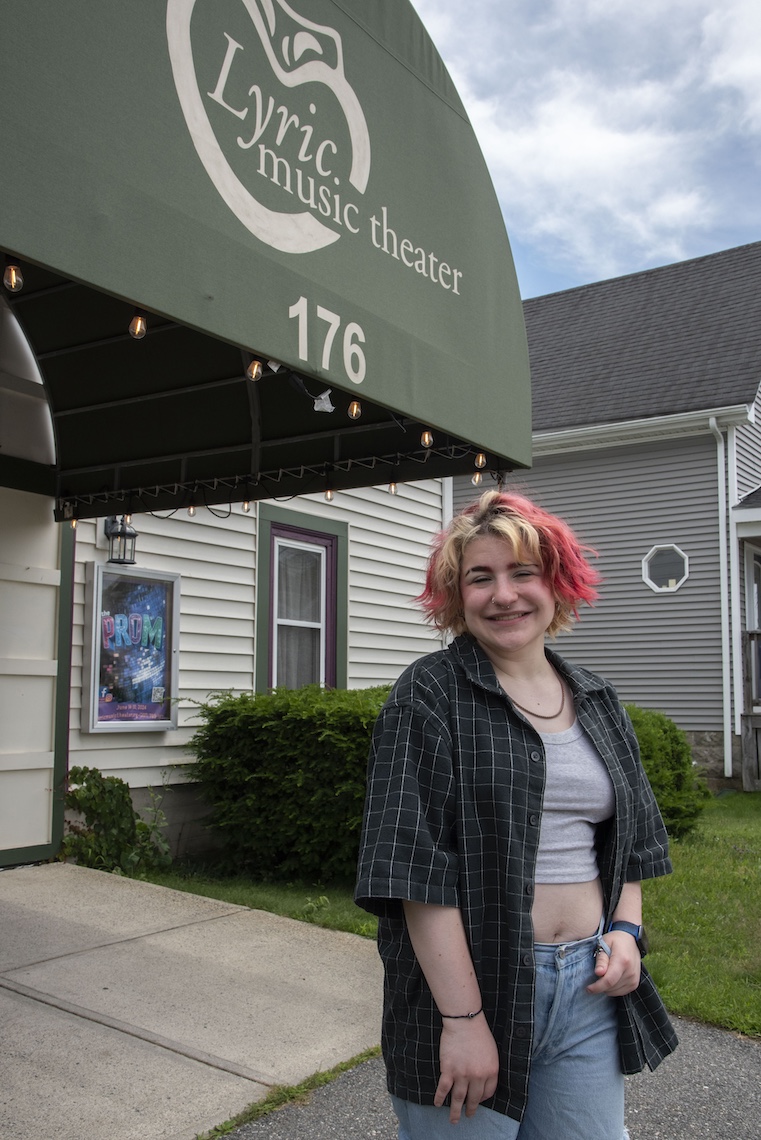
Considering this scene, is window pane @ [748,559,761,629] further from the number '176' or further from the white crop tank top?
the white crop tank top

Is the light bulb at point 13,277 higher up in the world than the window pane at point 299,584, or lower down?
higher up

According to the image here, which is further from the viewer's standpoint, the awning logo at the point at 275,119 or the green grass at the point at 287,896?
the green grass at the point at 287,896

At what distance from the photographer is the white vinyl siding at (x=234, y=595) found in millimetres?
7164

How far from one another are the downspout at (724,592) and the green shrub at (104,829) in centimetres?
918

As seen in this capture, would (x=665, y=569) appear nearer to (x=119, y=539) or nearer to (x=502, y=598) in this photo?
(x=119, y=539)

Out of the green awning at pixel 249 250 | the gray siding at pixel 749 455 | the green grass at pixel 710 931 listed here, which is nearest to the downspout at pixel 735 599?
the gray siding at pixel 749 455

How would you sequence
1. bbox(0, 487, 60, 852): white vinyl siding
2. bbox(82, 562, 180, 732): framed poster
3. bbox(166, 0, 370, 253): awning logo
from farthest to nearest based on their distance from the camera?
bbox(82, 562, 180, 732): framed poster → bbox(0, 487, 60, 852): white vinyl siding → bbox(166, 0, 370, 253): awning logo

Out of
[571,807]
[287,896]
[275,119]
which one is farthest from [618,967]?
[287,896]

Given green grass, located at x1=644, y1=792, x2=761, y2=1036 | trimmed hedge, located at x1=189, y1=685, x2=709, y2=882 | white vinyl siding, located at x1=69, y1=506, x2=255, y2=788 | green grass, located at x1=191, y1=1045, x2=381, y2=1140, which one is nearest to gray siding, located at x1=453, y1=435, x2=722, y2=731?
green grass, located at x1=644, y1=792, x2=761, y2=1036

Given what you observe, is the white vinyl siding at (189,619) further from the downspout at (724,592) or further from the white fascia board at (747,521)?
the white fascia board at (747,521)

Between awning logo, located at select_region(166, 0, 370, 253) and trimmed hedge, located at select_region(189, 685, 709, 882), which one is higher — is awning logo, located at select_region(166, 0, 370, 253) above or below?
above

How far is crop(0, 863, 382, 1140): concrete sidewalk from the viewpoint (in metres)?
3.20

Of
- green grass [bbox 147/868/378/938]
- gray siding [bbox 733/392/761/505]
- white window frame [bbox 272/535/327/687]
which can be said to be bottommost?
green grass [bbox 147/868/378/938]

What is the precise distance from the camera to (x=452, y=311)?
15.7 ft
